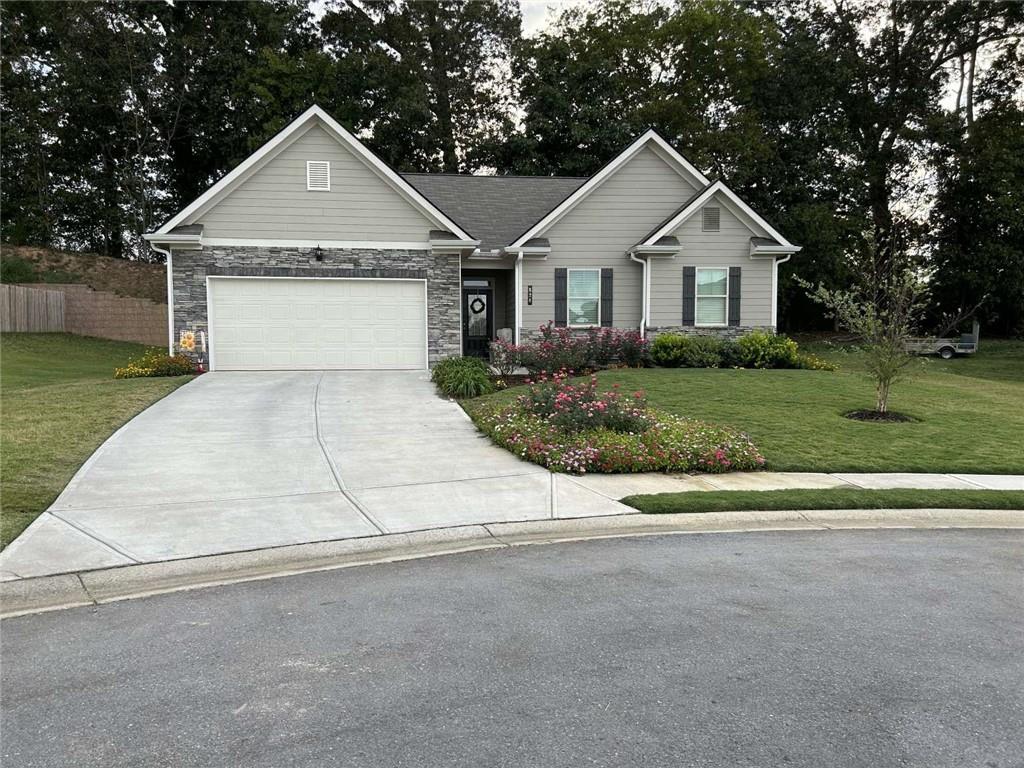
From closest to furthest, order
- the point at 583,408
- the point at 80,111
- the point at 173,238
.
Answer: the point at 583,408 < the point at 173,238 < the point at 80,111

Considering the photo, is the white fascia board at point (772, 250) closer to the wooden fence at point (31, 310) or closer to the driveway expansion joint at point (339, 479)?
the driveway expansion joint at point (339, 479)

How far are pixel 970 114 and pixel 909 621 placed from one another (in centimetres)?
3930

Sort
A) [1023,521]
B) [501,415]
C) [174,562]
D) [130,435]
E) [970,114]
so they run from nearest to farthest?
[174,562]
[1023,521]
[130,435]
[501,415]
[970,114]

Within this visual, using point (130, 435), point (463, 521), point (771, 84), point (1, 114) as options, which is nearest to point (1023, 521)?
point (463, 521)

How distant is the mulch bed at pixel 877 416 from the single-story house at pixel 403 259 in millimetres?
8268

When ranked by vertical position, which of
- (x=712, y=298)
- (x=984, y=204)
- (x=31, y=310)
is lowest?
(x=31, y=310)

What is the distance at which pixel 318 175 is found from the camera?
57.8 ft

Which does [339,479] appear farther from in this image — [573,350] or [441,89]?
[441,89]

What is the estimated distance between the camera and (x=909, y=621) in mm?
4453

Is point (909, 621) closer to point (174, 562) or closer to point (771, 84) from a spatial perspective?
point (174, 562)

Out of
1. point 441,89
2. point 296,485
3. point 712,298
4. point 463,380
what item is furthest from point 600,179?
point 441,89

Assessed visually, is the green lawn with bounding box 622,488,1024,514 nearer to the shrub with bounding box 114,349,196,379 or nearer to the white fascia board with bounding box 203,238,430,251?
the white fascia board with bounding box 203,238,430,251

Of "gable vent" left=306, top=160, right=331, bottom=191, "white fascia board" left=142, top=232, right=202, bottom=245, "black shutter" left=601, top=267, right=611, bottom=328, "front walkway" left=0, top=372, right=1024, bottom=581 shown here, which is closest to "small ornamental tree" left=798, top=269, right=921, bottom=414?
"front walkway" left=0, top=372, right=1024, bottom=581

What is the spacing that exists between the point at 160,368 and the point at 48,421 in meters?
6.12
